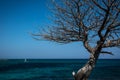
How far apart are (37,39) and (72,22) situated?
50.9 inches

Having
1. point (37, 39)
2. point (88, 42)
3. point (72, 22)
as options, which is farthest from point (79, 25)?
point (37, 39)

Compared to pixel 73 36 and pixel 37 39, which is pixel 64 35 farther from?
pixel 37 39

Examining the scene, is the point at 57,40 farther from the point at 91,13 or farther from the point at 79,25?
the point at 91,13

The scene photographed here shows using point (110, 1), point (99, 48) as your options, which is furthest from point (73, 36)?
point (110, 1)

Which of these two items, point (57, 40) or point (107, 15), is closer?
point (107, 15)

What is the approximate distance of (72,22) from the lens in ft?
25.0

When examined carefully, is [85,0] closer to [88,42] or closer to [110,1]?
[110,1]

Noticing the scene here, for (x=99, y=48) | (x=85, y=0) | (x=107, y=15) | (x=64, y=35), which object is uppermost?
(x=85, y=0)

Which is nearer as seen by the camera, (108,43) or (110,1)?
(110,1)

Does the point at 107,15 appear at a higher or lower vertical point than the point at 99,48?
higher

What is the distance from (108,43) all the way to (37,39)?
2.30m

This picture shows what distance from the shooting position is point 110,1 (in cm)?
703

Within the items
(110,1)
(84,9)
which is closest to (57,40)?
(84,9)

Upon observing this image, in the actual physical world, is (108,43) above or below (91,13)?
below
